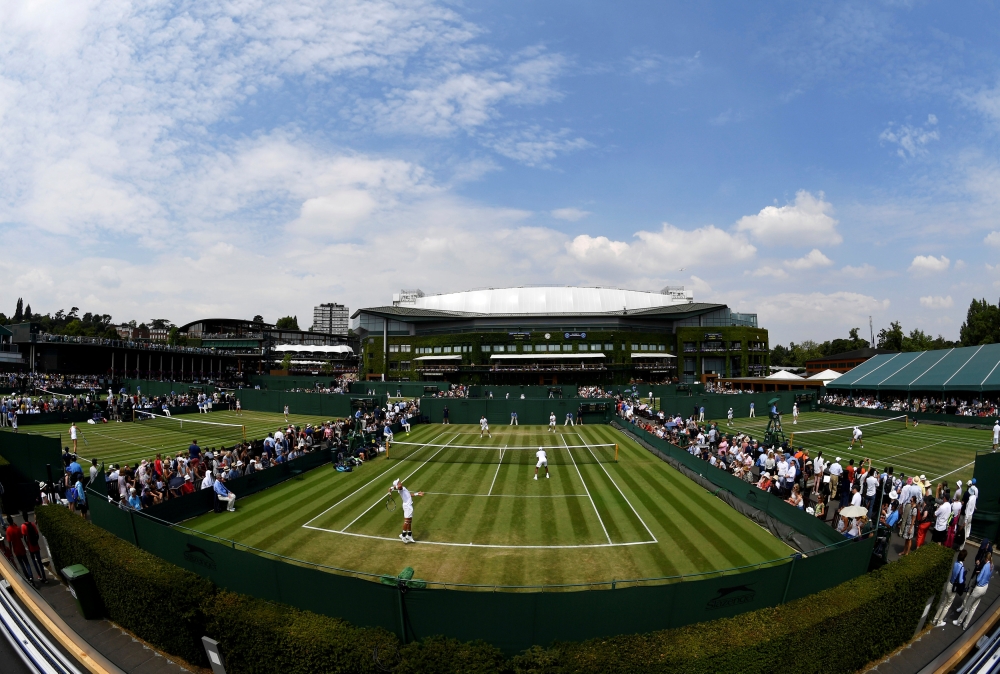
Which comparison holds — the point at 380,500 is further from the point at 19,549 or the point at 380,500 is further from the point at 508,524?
the point at 19,549

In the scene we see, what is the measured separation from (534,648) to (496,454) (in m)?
21.2

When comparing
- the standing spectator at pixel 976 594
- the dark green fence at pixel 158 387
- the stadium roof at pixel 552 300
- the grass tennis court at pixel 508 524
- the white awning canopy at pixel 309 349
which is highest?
the stadium roof at pixel 552 300

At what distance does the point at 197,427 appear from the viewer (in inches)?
1507

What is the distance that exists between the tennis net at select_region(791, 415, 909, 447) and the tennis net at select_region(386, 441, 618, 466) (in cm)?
1354

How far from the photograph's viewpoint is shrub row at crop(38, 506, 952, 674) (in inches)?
305

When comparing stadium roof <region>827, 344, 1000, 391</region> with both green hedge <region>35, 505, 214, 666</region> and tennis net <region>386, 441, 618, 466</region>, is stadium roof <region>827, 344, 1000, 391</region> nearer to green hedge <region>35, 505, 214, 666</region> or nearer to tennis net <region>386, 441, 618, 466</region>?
tennis net <region>386, 441, 618, 466</region>

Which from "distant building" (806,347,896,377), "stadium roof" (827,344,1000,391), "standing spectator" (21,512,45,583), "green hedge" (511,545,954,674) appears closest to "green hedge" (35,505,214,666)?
"standing spectator" (21,512,45,583)

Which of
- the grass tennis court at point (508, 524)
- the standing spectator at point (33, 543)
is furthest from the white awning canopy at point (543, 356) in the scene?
the standing spectator at point (33, 543)

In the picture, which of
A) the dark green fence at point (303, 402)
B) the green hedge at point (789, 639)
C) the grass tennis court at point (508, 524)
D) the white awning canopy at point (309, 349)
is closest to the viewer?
the green hedge at point (789, 639)

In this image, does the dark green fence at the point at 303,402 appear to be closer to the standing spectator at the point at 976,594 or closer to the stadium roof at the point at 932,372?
the standing spectator at the point at 976,594

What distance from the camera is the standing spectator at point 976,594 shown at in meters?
10.6

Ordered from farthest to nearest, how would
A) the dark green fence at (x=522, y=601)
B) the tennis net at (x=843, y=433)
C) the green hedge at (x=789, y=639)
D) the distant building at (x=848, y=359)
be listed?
the distant building at (x=848, y=359)
the tennis net at (x=843, y=433)
the dark green fence at (x=522, y=601)
the green hedge at (x=789, y=639)

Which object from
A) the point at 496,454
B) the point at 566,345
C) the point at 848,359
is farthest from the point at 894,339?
the point at 496,454

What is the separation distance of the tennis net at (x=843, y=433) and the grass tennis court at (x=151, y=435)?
36.7 metres
